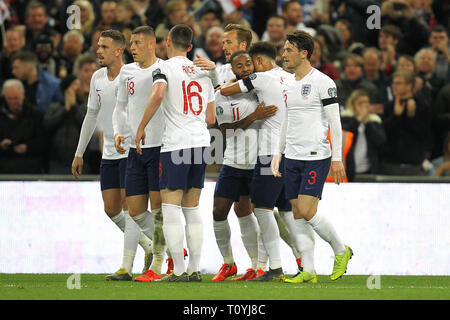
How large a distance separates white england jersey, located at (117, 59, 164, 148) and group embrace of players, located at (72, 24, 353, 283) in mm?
10

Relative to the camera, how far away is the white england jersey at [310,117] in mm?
9094

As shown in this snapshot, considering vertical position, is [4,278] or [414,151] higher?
[414,151]

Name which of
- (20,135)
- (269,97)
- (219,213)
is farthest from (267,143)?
(20,135)

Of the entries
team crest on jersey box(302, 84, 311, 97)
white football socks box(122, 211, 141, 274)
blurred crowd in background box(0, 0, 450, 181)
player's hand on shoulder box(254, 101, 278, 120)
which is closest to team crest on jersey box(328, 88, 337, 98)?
team crest on jersey box(302, 84, 311, 97)

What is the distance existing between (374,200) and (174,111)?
10.8 feet

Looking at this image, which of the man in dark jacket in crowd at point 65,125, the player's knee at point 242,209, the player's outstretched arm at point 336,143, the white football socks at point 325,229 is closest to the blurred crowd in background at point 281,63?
the man in dark jacket in crowd at point 65,125

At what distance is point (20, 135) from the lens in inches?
492

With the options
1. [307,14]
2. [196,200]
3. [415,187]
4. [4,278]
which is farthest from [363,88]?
[4,278]

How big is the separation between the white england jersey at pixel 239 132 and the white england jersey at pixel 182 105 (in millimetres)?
719

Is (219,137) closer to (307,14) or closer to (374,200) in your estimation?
(374,200)

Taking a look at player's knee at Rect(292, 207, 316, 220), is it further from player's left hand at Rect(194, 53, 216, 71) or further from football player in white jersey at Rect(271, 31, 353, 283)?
player's left hand at Rect(194, 53, 216, 71)

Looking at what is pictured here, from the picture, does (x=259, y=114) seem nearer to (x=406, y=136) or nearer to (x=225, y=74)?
(x=225, y=74)
